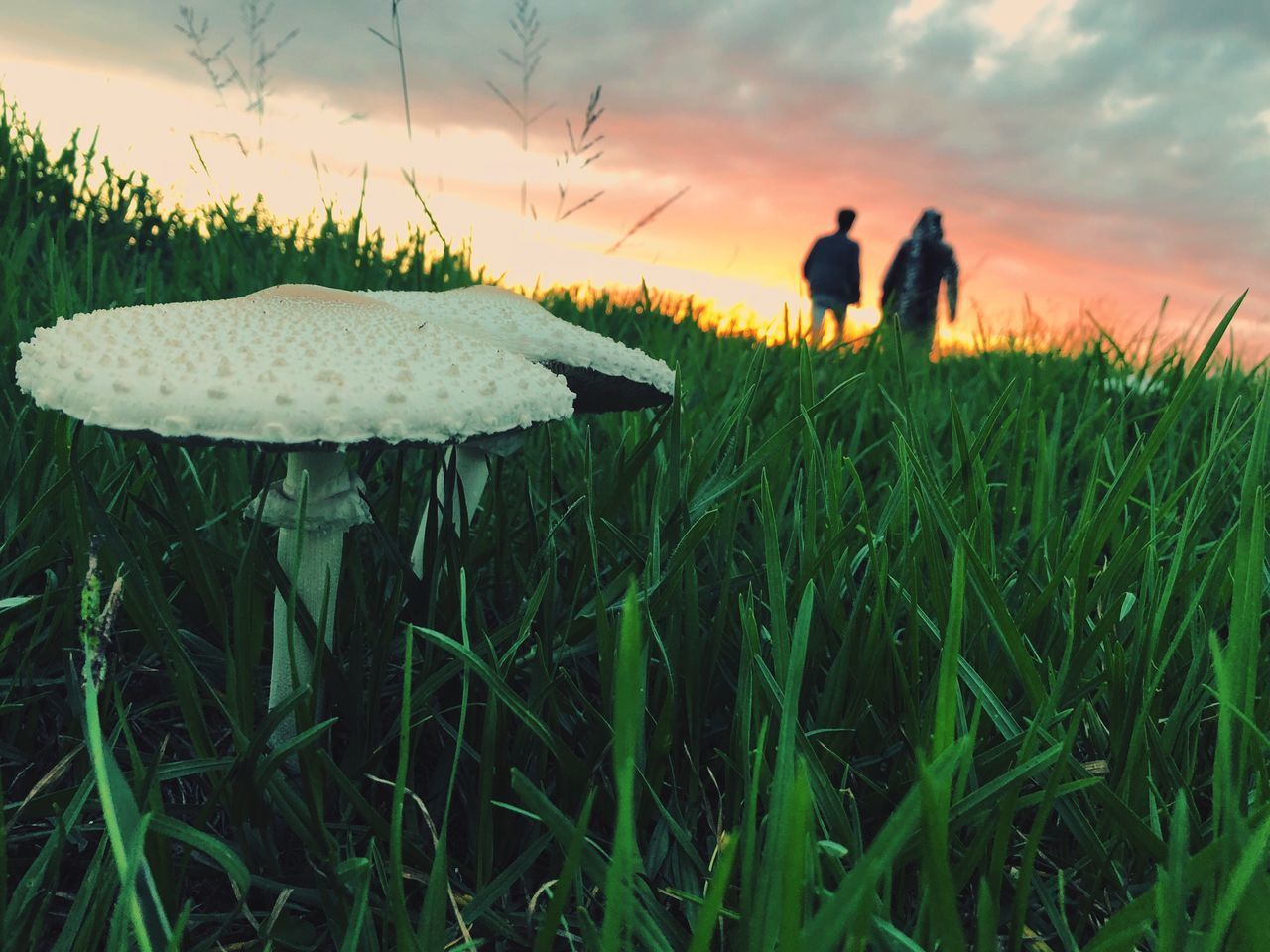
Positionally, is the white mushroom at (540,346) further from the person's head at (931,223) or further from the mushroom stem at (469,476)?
the person's head at (931,223)

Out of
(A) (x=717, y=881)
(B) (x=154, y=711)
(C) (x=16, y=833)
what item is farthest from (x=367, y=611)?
(A) (x=717, y=881)

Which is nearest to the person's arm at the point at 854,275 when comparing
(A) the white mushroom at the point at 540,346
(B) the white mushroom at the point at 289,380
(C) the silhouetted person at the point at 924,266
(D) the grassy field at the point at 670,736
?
(C) the silhouetted person at the point at 924,266

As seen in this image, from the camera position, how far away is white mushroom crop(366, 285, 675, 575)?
1893 mm

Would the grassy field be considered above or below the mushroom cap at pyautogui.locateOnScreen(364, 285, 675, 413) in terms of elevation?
below

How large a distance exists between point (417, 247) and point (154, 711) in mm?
3351

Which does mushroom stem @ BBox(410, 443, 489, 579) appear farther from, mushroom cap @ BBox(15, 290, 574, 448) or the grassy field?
mushroom cap @ BBox(15, 290, 574, 448)

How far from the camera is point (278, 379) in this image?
1203 millimetres

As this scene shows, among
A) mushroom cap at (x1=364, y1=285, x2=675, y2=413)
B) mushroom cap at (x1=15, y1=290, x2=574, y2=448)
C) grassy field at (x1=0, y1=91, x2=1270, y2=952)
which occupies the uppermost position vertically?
mushroom cap at (x1=364, y1=285, x2=675, y2=413)

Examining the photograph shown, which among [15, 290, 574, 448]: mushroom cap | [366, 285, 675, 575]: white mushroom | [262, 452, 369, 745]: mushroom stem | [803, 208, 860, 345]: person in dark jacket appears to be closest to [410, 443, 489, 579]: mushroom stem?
[366, 285, 675, 575]: white mushroom

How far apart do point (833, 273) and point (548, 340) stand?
1384 cm

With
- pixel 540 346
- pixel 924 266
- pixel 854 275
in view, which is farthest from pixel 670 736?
pixel 854 275

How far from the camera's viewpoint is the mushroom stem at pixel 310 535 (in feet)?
5.21

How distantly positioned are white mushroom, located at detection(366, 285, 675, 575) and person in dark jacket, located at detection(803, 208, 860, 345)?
13.2 metres

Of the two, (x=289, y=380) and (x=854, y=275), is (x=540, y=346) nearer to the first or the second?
(x=289, y=380)
